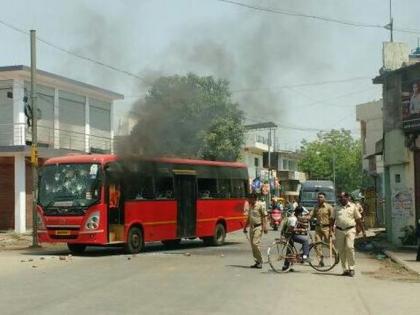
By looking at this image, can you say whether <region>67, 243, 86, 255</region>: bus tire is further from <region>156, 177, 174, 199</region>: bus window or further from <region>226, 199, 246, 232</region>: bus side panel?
<region>226, 199, 246, 232</region>: bus side panel

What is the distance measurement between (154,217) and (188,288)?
346 inches

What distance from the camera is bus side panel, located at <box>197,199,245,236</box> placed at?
2202cm

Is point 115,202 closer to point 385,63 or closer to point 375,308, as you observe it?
point 375,308

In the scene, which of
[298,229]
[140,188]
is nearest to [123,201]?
[140,188]

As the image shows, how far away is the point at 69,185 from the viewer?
59.4 feet

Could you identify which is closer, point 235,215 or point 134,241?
point 134,241

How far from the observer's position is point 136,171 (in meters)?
19.3

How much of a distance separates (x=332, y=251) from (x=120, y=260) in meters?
5.46

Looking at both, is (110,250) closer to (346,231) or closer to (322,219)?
(322,219)

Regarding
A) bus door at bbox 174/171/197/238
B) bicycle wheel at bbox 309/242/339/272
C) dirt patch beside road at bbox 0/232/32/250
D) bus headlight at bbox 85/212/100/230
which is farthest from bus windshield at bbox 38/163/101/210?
bicycle wheel at bbox 309/242/339/272

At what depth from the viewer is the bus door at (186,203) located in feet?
68.7

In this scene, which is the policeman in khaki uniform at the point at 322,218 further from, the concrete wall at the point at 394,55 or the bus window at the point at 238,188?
the concrete wall at the point at 394,55

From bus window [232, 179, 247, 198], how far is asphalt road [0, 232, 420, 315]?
25.3 ft

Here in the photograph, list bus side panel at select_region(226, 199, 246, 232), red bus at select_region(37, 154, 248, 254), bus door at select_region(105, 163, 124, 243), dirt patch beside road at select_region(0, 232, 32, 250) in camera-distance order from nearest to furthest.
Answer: red bus at select_region(37, 154, 248, 254) < bus door at select_region(105, 163, 124, 243) < dirt patch beside road at select_region(0, 232, 32, 250) < bus side panel at select_region(226, 199, 246, 232)
